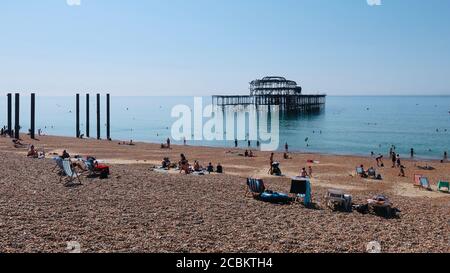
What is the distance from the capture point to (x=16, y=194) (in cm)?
1042

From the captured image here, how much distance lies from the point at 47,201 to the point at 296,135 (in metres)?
41.3

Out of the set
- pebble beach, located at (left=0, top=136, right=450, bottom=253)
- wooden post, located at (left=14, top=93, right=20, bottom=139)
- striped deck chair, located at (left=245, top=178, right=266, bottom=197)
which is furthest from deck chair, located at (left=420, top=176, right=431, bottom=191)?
wooden post, located at (left=14, top=93, right=20, bottom=139)

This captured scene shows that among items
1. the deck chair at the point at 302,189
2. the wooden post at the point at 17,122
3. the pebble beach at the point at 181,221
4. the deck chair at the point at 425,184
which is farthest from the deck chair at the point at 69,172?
the wooden post at the point at 17,122

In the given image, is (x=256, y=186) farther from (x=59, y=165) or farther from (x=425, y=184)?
(x=425, y=184)

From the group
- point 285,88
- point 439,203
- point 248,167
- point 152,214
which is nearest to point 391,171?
point 248,167

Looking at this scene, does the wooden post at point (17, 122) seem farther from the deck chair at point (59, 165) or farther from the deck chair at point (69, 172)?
the deck chair at point (69, 172)

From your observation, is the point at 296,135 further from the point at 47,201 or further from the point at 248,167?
the point at 47,201

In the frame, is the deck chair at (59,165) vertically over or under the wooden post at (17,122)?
under

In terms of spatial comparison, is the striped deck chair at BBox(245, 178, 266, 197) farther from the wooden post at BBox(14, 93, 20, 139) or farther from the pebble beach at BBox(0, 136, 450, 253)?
the wooden post at BBox(14, 93, 20, 139)

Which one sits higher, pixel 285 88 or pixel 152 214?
pixel 285 88

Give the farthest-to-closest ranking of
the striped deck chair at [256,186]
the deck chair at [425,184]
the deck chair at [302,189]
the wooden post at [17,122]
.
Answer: the wooden post at [17,122], the deck chair at [425,184], the striped deck chair at [256,186], the deck chair at [302,189]

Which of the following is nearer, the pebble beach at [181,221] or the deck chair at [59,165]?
the pebble beach at [181,221]
